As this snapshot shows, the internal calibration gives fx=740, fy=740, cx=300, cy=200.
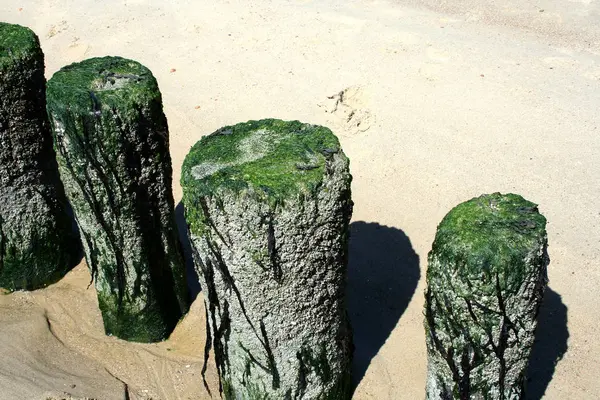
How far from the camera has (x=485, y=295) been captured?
5.32 meters

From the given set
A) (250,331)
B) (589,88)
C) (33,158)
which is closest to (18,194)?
(33,158)

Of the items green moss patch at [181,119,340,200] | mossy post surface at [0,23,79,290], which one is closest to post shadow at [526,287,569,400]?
green moss patch at [181,119,340,200]

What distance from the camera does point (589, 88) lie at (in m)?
10.8

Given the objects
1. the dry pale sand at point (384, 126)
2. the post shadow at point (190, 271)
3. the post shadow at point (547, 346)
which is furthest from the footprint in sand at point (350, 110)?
the post shadow at point (547, 346)

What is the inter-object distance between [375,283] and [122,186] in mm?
2978

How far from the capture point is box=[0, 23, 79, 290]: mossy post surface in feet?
24.1

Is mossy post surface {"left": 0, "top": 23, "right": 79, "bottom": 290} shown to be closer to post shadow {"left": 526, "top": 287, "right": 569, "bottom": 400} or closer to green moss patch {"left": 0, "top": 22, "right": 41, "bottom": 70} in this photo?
green moss patch {"left": 0, "top": 22, "right": 41, "bottom": 70}

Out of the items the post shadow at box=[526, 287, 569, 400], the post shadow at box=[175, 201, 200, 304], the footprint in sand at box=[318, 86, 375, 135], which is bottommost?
the post shadow at box=[175, 201, 200, 304]

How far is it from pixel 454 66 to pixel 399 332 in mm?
5220

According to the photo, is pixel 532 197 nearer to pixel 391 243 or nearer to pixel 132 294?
pixel 391 243

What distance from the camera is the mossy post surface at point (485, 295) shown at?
525 cm

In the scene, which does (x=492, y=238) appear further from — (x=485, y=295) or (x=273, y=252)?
(x=273, y=252)

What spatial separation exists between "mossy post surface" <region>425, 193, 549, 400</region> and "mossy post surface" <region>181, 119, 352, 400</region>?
817 millimetres

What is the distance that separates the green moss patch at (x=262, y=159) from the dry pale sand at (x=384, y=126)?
8.07ft
